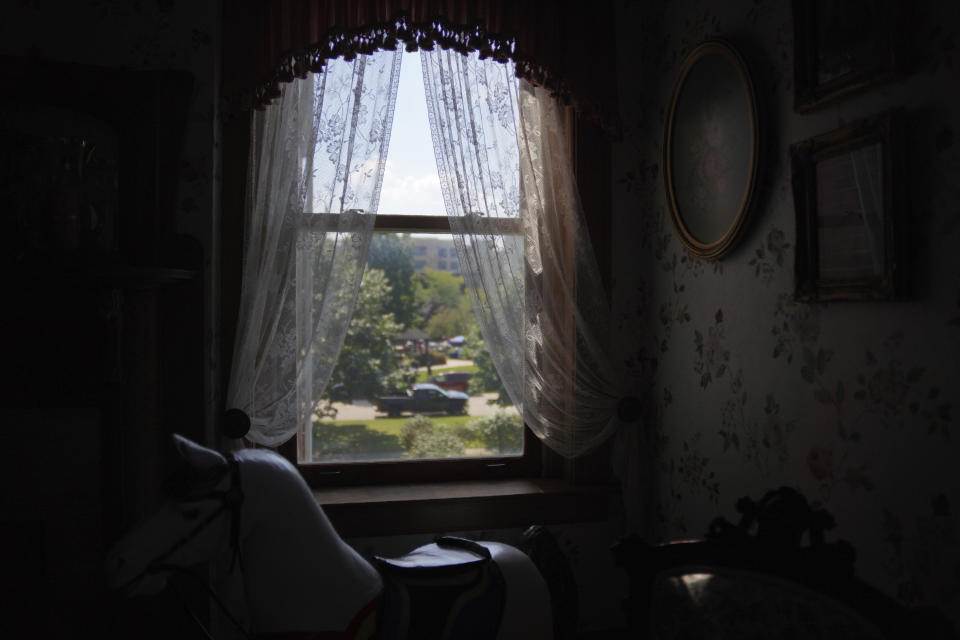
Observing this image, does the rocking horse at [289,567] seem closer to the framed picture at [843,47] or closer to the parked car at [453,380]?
the parked car at [453,380]

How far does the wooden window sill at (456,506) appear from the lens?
86.0 inches

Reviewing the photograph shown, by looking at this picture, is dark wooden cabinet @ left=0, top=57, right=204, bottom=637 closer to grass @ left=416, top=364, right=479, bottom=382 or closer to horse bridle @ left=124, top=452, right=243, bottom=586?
horse bridle @ left=124, top=452, right=243, bottom=586

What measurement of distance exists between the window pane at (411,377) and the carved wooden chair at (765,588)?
117 cm

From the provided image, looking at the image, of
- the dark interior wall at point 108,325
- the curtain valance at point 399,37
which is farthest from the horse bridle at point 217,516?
the curtain valance at point 399,37

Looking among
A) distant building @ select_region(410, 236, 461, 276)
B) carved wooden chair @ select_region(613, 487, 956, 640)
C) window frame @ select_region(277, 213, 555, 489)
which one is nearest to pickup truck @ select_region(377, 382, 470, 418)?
window frame @ select_region(277, 213, 555, 489)

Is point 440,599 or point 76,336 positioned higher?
point 76,336

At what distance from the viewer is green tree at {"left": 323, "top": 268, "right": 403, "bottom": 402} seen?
2.37 m

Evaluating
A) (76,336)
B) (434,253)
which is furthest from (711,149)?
(76,336)

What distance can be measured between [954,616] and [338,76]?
207 centimetres

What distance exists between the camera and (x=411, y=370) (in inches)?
95.0

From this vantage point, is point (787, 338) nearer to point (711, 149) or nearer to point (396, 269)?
point (711, 149)

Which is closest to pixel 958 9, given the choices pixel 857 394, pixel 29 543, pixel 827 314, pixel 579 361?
pixel 827 314

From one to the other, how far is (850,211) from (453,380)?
55.5 inches

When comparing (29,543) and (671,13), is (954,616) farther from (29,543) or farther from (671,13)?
(29,543)
